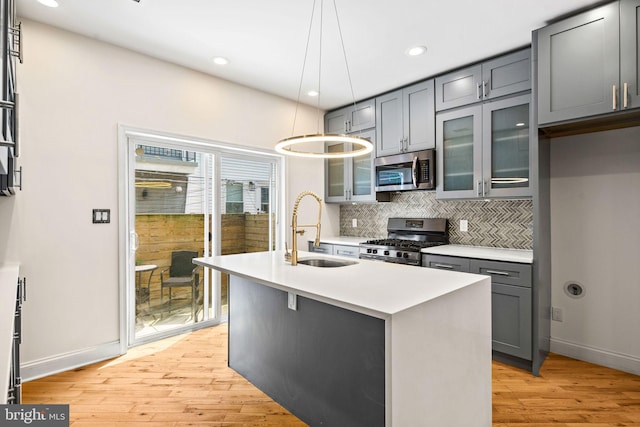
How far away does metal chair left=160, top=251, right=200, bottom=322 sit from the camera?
334cm

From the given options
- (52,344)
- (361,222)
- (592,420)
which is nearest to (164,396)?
(52,344)

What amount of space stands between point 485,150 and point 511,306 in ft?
4.49

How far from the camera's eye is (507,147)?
9.60ft

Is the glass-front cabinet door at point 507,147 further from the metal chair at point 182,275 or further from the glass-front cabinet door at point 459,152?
the metal chair at point 182,275

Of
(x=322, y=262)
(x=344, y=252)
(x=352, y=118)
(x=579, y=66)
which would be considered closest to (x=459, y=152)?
(x=579, y=66)

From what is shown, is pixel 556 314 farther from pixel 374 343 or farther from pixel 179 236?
pixel 179 236

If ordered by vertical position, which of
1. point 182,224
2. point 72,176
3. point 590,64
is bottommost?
point 182,224

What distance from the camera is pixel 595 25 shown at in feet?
7.42

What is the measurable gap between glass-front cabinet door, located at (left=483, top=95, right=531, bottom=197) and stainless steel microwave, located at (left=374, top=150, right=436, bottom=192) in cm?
Answer: 55

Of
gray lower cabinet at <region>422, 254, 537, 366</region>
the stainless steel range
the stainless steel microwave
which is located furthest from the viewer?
the stainless steel microwave

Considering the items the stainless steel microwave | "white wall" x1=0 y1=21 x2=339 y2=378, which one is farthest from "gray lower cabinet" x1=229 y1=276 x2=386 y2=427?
the stainless steel microwave

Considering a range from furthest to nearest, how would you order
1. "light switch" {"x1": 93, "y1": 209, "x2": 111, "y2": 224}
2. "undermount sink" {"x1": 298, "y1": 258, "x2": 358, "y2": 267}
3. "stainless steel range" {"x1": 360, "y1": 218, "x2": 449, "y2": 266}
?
"stainless steel range" {"x1": 360, "y1": 218, "x2": 449, "y2": 266}
"light switch" {"x1": 93, "y1": 209, "x2": 111, "y2": 224}
"undermount sink" {"x1": 298, "y1": 258, "x2": 358, "y2": 267}

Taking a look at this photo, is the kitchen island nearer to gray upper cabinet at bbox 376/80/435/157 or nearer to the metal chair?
the metal chair

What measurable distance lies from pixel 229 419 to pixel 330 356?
32.3 inches
